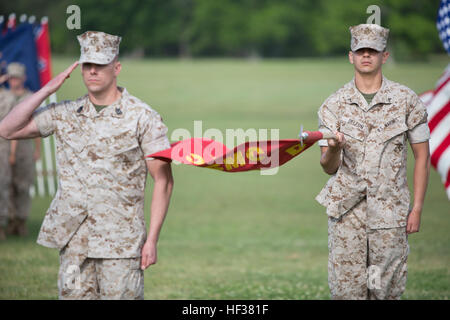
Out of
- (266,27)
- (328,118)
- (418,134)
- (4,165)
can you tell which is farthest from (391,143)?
(266,27)

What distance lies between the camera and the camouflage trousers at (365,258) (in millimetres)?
5516

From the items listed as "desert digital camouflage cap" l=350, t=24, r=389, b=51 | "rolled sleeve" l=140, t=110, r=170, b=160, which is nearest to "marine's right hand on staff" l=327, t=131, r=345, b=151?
"desert digital camouflage cap" l=350, t=24, r=389, b=51

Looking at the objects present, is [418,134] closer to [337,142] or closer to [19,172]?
[337,142]

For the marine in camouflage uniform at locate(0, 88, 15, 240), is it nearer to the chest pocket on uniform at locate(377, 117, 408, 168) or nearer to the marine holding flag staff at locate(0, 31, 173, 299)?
the marine holding flag staff at locate(0, 31, 173, 299)

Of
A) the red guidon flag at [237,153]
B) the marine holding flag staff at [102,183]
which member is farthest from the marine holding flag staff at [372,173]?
the marine holding flag staff at [102,183]

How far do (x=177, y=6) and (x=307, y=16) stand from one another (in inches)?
561

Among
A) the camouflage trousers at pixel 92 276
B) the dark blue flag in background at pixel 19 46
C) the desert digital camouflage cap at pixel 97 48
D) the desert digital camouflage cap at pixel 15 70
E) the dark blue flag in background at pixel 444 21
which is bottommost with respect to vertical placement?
the camouflage trousers at pixel 92 276

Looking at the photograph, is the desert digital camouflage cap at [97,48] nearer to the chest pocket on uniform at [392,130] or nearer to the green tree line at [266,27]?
the chest pocket on uniform at [392,130]

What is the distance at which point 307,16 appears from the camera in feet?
252

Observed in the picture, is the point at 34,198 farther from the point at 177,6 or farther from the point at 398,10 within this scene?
the point at 398,10

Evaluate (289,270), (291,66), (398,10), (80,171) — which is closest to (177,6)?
(291,66)

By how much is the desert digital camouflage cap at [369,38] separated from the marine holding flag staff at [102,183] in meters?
1.54

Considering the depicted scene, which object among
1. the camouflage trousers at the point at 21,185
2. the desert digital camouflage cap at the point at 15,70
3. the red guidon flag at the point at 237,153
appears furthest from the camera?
the camouflage trousers at the point at 21,185

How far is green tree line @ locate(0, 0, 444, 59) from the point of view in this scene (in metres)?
71.3
